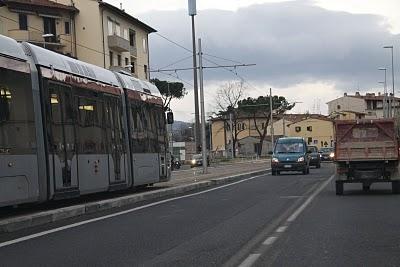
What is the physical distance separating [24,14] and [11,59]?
47287 millimetres

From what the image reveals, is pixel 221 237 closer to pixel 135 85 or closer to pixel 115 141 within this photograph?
pixel 115 141

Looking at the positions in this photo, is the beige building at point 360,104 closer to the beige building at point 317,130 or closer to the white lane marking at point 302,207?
the beige building at point 317,130

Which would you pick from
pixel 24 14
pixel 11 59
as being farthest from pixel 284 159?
pixel 24 14

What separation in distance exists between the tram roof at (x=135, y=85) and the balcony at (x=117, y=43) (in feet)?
131

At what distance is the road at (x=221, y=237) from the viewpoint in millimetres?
8438

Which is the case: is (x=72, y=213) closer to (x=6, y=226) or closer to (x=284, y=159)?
(x=6, y=226)

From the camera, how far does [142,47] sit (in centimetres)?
7169

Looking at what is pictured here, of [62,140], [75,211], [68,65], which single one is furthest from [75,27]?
[75,211]

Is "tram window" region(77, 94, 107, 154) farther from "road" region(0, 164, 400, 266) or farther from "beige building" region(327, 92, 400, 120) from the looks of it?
"beige building" region(327, 92, 400, 120)

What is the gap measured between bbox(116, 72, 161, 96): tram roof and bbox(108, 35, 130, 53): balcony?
3989 centimetres

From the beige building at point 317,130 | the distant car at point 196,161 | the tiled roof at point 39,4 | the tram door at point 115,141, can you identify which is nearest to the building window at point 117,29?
the tiled roof at point 39,4

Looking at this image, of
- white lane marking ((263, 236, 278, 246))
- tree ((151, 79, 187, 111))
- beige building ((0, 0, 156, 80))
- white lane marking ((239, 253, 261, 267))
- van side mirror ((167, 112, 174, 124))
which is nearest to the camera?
white lane marking ((239, 253, 261, 267))

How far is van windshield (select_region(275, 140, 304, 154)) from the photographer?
121ft

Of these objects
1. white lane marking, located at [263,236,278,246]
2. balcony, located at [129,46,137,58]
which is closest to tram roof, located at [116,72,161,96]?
white lane marking, located at [263,236,278,246]
